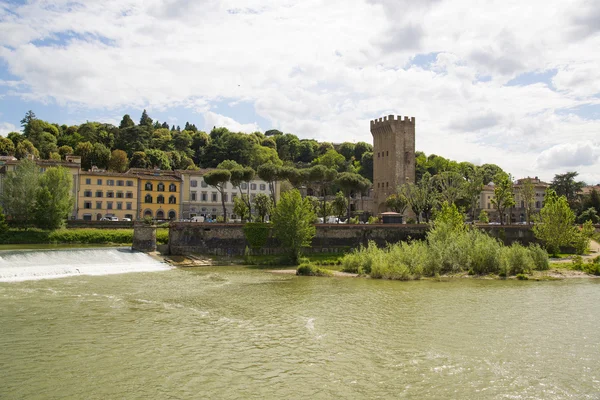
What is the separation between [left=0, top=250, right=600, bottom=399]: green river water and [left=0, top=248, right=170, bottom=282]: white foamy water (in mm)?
2698

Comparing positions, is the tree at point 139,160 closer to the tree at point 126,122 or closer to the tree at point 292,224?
the tree at point 126,122

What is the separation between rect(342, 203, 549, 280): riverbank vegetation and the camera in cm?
4045

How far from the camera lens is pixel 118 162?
96750 mm

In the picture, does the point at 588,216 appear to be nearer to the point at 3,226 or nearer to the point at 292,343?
the point at 292,343

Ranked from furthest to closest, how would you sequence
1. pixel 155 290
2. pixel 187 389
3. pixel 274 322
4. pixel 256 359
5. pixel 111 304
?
pixel 155 290, pixel 111 304, pixel 274 322, pixel 256 359, pixel 187 389

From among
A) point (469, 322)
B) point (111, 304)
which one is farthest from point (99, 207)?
point (469, 322)

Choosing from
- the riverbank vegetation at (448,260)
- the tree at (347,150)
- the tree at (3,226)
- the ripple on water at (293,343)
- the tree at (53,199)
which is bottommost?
the ripple on water at (293,343)

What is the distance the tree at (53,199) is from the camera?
56656 mm

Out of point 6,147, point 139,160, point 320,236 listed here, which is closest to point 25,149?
point 6,147

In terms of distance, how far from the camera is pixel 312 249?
5600 cm

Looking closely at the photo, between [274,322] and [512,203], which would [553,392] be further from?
[512,203]

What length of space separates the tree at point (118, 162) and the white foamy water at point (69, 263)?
52659 mm

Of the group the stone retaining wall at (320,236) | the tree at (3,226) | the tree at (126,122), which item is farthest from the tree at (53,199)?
the tree at (126,122)

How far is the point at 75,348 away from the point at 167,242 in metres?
37.4
